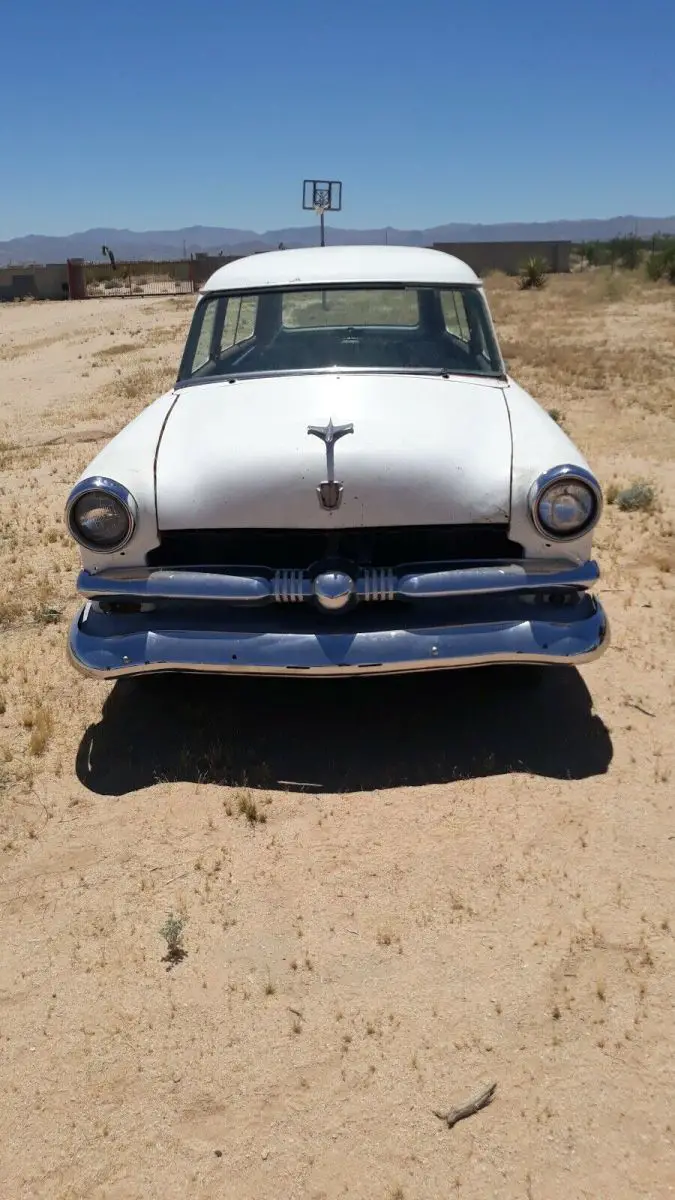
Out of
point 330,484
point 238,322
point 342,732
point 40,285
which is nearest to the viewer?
point 330,484

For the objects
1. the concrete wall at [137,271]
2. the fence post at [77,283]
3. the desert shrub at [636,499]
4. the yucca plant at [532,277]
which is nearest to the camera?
the desert shrub at [636,499]

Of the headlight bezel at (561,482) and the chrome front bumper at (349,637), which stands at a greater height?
the headlight bezel at (561,482)

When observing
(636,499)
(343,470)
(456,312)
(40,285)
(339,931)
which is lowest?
(40,285)

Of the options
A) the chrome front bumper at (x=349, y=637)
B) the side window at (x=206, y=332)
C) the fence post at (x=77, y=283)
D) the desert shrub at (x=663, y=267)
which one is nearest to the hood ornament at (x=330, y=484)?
the chrome front bumper at (x=349, y=637)

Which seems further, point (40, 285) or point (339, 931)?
point (40, 285)

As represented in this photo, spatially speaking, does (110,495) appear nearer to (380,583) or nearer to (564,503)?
(380,583)

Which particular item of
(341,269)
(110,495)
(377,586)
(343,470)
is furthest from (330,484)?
(341,269)

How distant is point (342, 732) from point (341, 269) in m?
2.11

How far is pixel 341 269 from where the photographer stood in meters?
4.43

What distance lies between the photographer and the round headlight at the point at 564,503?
127 inches

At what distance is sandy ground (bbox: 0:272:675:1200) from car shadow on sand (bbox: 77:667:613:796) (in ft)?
0.04

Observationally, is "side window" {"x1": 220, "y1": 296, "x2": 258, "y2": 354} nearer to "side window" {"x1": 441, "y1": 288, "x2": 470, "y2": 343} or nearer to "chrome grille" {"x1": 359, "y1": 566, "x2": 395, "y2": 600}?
"side window" {"x1": 441, "y1": 288, "x2": 470, "y2": 343}

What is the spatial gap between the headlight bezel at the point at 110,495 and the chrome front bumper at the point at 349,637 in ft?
0.83

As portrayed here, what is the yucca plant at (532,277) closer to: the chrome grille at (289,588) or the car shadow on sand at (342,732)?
the car shadow on sand at (342,732)
